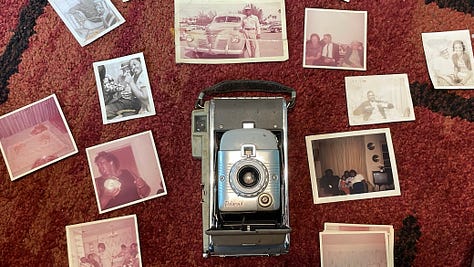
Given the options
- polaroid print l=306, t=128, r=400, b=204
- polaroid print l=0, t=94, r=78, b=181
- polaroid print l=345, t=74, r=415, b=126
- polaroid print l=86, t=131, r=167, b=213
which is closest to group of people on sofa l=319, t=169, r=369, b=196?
polaroid print l=306, t=128, r=400, b=204

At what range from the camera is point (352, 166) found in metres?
1.19

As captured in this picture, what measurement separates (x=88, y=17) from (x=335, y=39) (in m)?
0.56

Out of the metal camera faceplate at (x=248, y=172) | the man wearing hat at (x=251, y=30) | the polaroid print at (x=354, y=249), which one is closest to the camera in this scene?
the metal camera faceplate at (x=248, y=172)

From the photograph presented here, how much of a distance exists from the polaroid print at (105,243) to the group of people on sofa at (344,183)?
0.41 m

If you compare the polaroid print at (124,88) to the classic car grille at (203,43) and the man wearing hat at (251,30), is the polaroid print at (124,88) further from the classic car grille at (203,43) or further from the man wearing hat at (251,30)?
the man wearing hat at (251,30)

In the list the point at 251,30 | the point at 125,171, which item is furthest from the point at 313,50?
the point at 125,171

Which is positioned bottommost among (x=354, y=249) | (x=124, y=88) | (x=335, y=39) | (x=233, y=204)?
(x=354, y=249)

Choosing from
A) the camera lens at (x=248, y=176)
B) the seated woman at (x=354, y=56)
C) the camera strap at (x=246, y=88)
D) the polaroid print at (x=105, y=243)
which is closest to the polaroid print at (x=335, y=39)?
the seated woman at (x=354, y=56)

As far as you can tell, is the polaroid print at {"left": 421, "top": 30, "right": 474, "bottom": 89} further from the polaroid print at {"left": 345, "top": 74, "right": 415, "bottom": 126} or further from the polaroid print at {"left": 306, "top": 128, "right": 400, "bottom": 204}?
the polaroid print at {"left": 306, "top": 128, "right": 400, "bottom": 204}

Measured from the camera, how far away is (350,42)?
1253 mm

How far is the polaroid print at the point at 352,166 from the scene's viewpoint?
118 cm

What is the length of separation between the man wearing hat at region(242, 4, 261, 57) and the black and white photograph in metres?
0.28

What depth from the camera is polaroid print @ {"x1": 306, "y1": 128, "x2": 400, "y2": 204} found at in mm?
1182

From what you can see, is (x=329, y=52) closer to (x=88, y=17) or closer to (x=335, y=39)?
(x=335, y=39)
